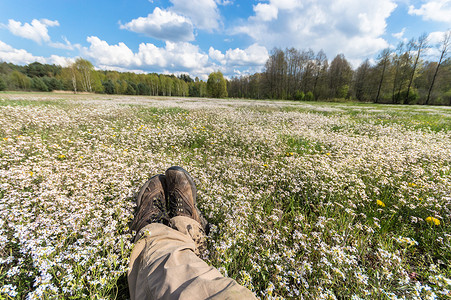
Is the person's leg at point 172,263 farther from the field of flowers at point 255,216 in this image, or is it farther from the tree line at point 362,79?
the tree line at point 362,79

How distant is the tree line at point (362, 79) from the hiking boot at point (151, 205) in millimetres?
50327

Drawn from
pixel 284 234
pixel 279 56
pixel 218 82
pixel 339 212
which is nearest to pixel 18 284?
pixel 284 234

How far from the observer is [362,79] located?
4925 centimetres

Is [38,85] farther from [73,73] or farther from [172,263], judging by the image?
[172,263]

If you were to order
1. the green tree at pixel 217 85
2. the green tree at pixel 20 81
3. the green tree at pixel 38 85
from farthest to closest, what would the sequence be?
the green tree at pixel 217 85 < the green tree at pixel 38 85 < the green tree at pixel 20 81

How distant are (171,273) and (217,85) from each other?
70976mm

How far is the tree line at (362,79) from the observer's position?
39.2m

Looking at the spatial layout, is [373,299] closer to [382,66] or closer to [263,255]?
[263,255]

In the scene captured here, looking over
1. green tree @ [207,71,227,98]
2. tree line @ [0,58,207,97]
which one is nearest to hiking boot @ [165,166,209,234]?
green tree @ [207,71,227,98]

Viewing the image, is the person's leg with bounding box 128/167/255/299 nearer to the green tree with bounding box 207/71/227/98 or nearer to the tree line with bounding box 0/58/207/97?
the green tree with bounding box 207/71/227/98

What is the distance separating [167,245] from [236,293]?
36.0 inches

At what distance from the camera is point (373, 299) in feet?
4.95

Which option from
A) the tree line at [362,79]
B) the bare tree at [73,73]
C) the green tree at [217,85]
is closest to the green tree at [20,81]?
the bare tree at [73,73]

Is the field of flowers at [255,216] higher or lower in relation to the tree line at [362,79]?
lower
